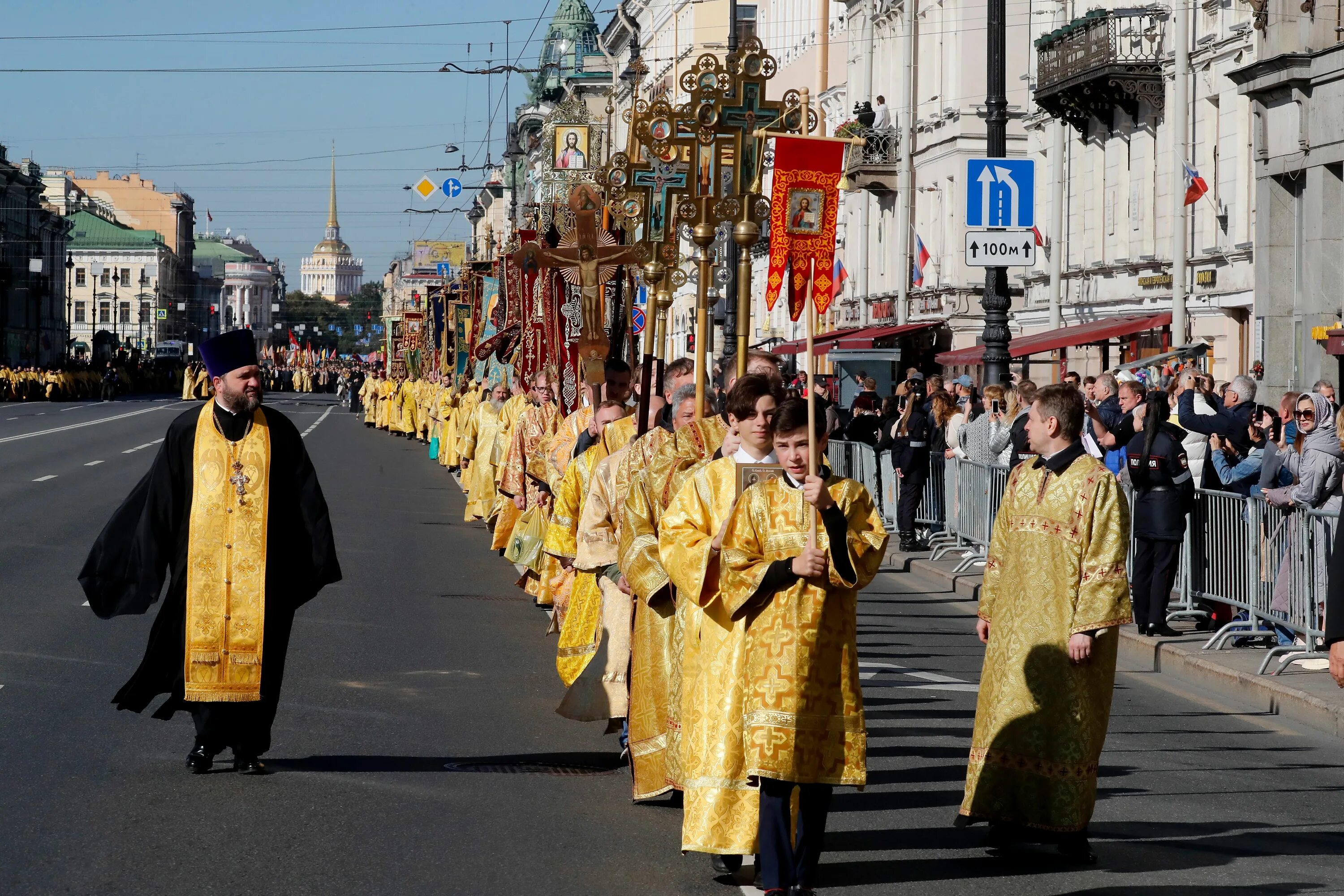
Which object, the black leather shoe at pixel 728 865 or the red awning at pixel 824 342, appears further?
the red awning at pixel 824 342

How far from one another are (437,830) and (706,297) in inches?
117

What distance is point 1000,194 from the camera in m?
17.0

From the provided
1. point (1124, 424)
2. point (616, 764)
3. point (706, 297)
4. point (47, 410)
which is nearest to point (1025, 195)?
point (1124, 424)

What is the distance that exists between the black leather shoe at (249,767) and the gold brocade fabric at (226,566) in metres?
0.24

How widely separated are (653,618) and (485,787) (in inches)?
38.3

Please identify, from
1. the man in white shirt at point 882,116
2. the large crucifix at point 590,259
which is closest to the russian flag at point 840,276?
the man in white shirt at point 882,116

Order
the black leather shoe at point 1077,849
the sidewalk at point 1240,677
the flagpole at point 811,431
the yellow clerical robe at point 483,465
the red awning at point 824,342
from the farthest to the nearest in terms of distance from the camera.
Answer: the red awning at point 824,342 < the yellow clerical robe at point 483,465 < the sidewalk at point 1240,677 < the black leather shoe at point 1077,849 < the flagpole at point 811,431

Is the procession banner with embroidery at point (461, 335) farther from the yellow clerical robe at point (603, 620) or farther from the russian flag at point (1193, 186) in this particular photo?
the yellow clerical robe at point (603, 620)

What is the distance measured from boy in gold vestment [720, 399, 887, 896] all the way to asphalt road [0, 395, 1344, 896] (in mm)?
417

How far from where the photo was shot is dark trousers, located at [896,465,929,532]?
18672mm

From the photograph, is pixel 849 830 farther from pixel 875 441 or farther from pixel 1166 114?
pixel 1166 114

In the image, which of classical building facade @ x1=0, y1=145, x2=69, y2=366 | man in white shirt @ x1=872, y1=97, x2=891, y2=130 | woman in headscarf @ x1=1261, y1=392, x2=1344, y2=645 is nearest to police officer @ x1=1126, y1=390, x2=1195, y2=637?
woman in headscarf @ x1=1261, y1=392, x2=1344, y2=645

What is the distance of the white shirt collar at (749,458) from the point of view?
614 cm

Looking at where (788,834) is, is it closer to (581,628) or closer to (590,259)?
(581,628)
